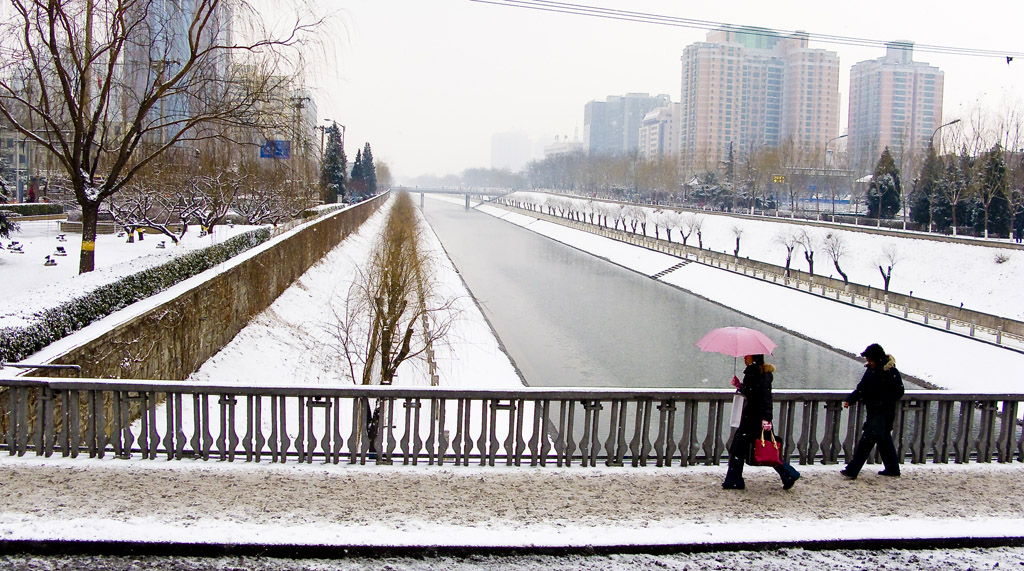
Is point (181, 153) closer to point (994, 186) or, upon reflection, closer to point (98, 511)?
point (98, 511)

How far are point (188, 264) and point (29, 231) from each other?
88.8 feet

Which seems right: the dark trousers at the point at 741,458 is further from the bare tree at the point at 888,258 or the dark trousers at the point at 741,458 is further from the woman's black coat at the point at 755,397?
the bare tree at the point at 888,258

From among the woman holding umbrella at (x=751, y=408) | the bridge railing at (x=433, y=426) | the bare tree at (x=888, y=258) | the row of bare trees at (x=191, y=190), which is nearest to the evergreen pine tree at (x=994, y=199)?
the bare tree at (x=888, y=258)

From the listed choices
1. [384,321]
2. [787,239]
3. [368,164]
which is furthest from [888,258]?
[368,164]

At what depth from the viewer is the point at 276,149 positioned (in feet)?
48.2

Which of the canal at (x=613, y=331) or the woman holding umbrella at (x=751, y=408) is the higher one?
the woman holding umbrella at (x=751, y=408)

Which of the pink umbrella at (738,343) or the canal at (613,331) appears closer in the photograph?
the pink umbrella at (738,343)

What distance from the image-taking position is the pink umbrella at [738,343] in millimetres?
6859

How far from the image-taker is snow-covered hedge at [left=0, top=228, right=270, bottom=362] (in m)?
8.19

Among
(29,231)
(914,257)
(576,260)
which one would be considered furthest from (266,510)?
(576,260)

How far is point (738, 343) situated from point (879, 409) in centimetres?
154

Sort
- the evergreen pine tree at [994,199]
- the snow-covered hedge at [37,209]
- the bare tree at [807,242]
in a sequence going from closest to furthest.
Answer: the snow-covered hedge at [37,209], the evergreen pine tree at [994,199], the bare tree at [807,242]

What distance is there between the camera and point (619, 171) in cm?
13175

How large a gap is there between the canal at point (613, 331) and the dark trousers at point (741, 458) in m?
17.3
